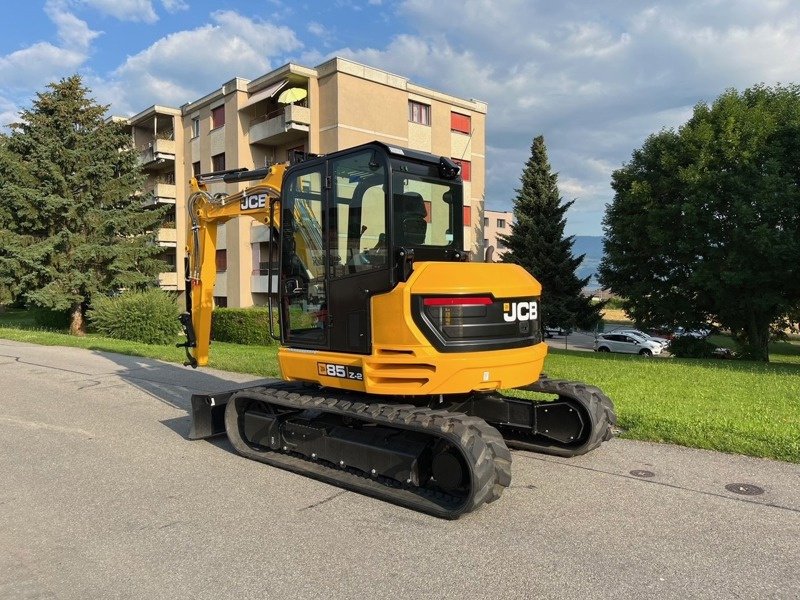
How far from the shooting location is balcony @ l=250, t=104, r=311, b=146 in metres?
29.4

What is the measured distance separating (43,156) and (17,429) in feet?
68.4

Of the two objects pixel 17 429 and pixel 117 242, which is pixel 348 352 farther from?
pixel 117 242

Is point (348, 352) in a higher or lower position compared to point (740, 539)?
higher

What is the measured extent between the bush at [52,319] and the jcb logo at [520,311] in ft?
91.8

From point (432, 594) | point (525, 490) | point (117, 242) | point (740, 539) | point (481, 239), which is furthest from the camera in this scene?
point (481, 239)

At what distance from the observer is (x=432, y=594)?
3.42 metres

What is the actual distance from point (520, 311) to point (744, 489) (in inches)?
92.7

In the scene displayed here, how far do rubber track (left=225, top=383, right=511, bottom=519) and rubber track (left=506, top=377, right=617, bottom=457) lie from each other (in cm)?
143

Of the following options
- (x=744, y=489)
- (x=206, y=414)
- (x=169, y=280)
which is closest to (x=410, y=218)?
(x=206, y=414)

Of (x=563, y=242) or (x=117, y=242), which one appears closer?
(x=117, y=242)

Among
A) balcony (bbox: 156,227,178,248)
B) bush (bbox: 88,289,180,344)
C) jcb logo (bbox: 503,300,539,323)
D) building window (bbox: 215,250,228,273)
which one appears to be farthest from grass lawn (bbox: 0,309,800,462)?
balcony (bbox: 156,227,178,248)

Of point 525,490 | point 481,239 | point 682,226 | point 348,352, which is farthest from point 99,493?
point 481,239

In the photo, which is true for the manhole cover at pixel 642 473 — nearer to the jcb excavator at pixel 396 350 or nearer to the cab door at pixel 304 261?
the jcb excavator at pixel 396 350

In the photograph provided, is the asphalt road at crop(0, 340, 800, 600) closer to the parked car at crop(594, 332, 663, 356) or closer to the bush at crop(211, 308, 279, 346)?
the bush at crop(211, 308, 279, 346)
